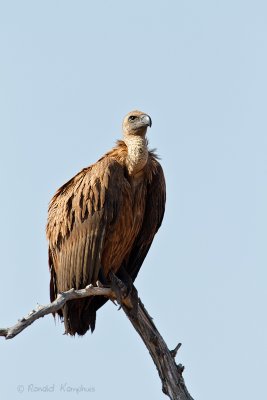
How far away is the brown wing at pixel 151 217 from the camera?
1388cm

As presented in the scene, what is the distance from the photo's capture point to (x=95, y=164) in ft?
45.2

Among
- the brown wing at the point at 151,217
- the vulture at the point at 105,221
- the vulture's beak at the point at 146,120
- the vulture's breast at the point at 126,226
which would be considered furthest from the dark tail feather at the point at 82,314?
the vulture's beak at the point at 146,120

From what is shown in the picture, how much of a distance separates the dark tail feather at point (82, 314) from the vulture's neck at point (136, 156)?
1570 mm

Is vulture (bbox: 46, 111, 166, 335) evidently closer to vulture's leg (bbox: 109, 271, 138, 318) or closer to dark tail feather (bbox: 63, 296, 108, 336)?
dark tail feather (bbox: 63, 296, 108, 336)

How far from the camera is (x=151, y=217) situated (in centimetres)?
1392

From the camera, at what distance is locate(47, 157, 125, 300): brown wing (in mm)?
13477

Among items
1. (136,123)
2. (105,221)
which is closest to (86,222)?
(105,221)

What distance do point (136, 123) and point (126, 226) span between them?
133 cm

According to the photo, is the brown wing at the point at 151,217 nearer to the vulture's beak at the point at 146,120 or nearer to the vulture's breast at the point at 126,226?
the vulture's breast at the point at 126,226

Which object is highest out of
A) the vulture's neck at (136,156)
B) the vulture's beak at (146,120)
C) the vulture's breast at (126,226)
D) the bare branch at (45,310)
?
the vulture's beak at (146,120)

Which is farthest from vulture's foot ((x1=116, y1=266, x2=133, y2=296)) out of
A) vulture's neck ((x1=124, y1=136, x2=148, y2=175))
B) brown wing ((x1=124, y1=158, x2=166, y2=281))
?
vulture's neck ((x1=124, y1=136, x2=148, y2=175))

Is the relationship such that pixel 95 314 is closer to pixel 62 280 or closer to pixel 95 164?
pixel 62 280

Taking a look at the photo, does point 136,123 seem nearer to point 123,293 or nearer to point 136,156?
point 136,156

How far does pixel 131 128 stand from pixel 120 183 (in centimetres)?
89
